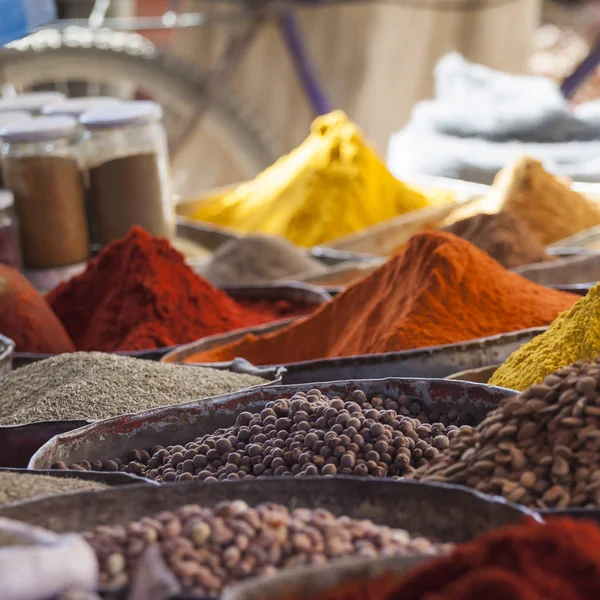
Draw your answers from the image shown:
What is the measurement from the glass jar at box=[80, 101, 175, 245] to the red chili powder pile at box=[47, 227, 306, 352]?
283mm

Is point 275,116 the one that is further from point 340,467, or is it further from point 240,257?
point 340,467

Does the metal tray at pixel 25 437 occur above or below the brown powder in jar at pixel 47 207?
below

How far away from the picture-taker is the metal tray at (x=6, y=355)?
1182 mm

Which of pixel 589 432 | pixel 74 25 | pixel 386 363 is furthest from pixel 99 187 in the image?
pixel 74 25

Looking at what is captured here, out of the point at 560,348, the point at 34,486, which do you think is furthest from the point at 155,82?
the point at 34,486

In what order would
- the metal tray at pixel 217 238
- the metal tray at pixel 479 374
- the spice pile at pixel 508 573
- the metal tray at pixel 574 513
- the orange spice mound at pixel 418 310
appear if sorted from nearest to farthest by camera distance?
the spice pile at pixel 508 573 → the metal tray at pixel 574 513 → the metal tray at pixel 479 374 → the orange spice mound at pixel 418 310 → the metal tray at pixel 217 238

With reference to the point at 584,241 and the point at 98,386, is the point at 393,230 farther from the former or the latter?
the point at 98,386

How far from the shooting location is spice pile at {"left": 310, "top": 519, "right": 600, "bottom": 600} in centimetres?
53

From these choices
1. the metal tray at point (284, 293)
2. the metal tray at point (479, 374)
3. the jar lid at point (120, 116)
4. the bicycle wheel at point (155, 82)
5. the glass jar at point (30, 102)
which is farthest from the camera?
the bicycle wheel at point (155, 82)

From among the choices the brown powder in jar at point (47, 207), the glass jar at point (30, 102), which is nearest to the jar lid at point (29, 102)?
the glass jar at point (30, 102)

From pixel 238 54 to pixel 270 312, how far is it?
2.19 metres

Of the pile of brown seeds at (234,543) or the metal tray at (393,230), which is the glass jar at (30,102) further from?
the pile of brown seeds at (234,543)

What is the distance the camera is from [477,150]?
239 cm

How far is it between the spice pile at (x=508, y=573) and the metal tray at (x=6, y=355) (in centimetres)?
71
